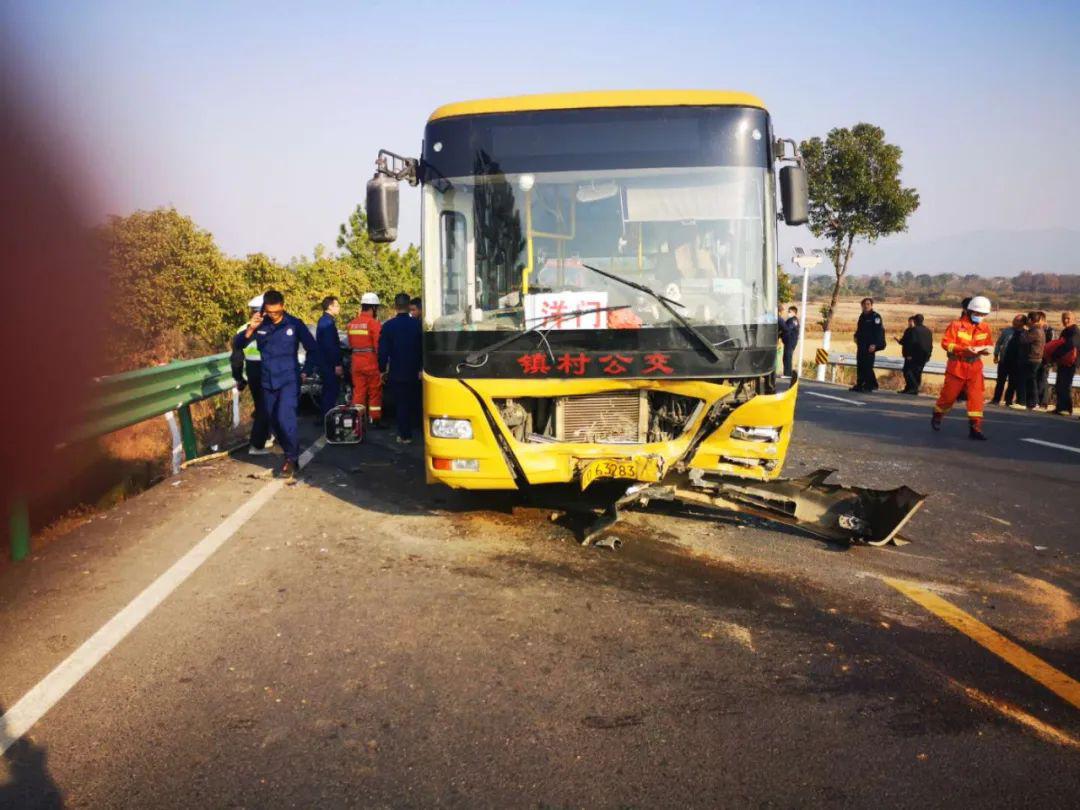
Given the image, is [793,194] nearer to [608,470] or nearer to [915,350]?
[608,470]

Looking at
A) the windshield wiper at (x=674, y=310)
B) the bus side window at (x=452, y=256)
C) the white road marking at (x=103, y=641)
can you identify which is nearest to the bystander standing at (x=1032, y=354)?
the windshield wiper at (x=674, y=310)

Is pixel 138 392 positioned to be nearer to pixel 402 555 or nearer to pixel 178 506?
pixel 178 506

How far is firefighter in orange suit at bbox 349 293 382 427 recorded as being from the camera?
36.6 feet

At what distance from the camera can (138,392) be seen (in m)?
7.68

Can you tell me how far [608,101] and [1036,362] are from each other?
12726mm

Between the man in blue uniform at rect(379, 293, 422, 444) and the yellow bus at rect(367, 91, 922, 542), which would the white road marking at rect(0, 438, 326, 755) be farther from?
the man in blue uniform at rect(379, 293, 422, 444)

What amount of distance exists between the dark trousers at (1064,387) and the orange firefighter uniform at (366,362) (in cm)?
1154

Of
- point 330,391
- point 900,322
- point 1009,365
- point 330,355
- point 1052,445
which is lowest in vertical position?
point 900,322

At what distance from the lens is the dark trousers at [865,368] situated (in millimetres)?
17922

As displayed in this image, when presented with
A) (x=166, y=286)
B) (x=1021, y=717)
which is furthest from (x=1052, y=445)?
(x=166, y=286)

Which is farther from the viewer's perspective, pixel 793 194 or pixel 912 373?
pixel 912 373

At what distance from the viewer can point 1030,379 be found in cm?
1527

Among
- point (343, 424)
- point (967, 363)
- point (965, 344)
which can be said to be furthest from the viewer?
point (967, 363)

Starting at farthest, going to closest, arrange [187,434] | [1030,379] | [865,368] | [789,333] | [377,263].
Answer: [377,263]
[865,368]
[789,333]
[1030,379]
[187,434]
